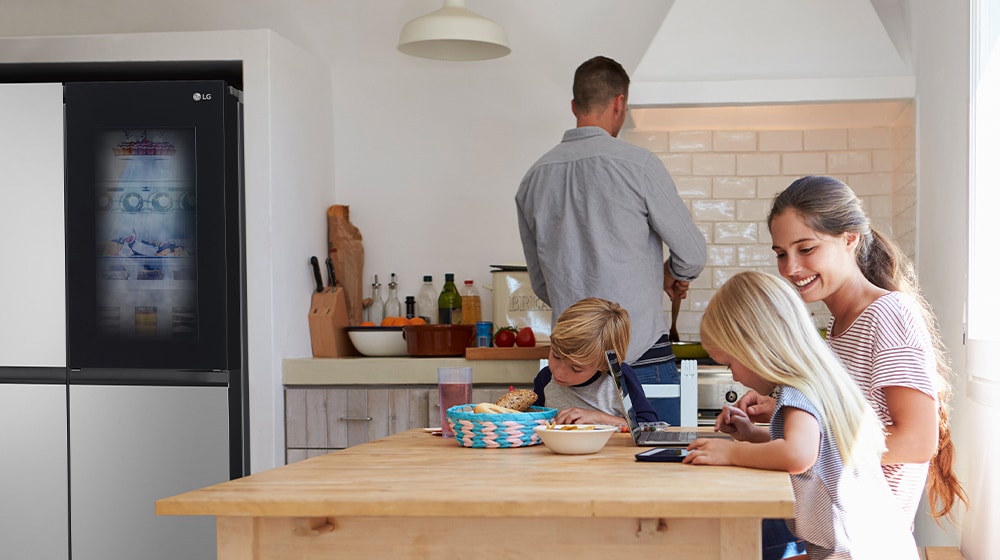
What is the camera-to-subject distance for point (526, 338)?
389 cm

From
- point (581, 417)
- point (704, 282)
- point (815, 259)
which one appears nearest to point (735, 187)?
point (704, 282)

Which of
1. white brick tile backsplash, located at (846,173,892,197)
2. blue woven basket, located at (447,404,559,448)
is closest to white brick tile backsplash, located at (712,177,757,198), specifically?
white brick tile backsplash, located at (846,173,892,197)

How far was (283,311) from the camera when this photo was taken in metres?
3.85

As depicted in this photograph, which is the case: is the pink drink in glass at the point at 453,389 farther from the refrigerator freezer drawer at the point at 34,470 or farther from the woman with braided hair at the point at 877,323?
the refrigerator freezer drawer at the point at 34,470

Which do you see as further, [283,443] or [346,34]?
[346,34]

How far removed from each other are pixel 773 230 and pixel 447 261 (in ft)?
7.67

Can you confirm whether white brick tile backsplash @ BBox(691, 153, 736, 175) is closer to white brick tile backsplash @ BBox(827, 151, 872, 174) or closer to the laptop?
white brick tile backsplash @ BBox(827, 151, 872, 174)

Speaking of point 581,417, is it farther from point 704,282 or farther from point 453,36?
point 704,282

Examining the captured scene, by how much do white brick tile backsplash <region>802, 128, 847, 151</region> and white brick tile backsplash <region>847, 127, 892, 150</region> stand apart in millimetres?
37

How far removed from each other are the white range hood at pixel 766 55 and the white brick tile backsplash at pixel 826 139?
39cm

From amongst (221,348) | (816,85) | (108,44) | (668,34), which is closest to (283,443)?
(221,348)

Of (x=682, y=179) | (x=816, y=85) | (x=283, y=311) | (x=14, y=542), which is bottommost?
(x=14, y=542)

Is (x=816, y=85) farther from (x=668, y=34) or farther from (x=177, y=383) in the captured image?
(x=177, y=383)

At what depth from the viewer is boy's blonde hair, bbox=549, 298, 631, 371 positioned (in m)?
2.41
